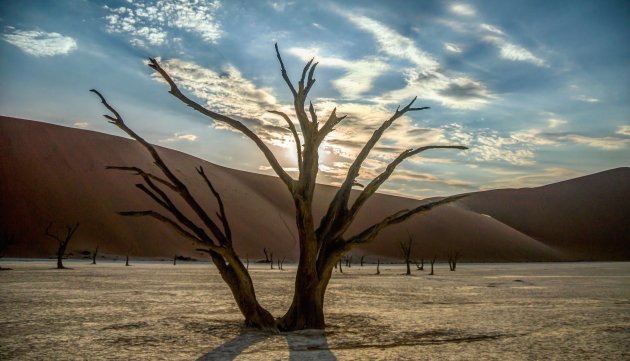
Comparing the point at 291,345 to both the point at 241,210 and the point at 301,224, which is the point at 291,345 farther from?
the point at 241,210

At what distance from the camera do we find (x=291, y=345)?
675 centimetres

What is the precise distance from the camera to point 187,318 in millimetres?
9484

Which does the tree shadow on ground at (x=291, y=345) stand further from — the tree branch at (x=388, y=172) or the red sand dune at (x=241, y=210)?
the red sand dune at (x=241, y=210)

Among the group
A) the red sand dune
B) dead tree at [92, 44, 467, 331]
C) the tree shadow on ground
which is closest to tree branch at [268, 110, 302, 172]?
dead tree at [92, 44, 467, 331]

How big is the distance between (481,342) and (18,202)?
202 feet

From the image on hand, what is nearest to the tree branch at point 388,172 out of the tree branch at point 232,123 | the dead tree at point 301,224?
the dead tree at point 301,224

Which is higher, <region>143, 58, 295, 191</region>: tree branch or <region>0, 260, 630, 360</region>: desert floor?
<region>143, 58, 295, 191</region>: tree branch

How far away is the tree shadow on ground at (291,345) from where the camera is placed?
6.01m

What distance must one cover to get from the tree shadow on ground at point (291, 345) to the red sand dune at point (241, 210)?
51.0m

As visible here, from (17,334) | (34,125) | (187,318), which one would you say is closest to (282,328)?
(187,318)

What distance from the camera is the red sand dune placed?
5944 cm

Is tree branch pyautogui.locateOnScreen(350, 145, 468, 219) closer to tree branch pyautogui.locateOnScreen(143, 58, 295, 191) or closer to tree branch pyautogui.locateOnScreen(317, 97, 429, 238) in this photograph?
tree branch pyautogui.locateOnScreen(317, 97, 429, 238)

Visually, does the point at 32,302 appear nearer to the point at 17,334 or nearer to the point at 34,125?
the point at 17,334

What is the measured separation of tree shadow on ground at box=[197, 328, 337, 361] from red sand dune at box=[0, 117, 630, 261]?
51.0 m
